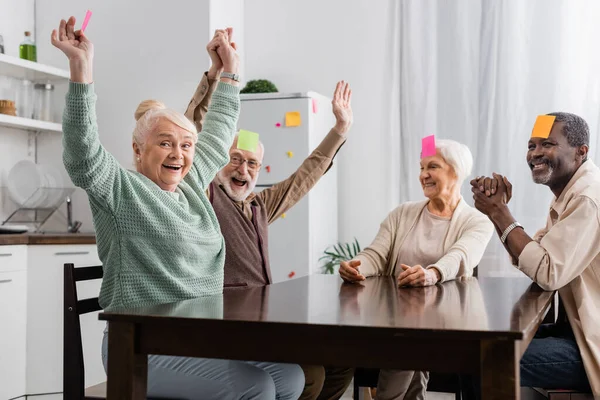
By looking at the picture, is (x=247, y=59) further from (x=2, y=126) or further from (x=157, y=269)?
(x=157, y=269)

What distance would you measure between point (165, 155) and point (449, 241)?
1223mm

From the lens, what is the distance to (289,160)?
15.9 ft

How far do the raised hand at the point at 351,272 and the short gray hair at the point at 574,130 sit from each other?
81cm

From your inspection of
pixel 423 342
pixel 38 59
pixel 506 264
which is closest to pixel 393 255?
pixel 423 342

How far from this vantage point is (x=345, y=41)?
5371 mm

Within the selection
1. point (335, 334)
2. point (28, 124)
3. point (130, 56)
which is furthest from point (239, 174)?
point (130, 56)

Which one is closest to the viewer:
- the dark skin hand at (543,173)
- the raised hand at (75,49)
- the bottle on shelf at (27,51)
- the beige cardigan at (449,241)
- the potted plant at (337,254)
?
the raised hand at (75,49)

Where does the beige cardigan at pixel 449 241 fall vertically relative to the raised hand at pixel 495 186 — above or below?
below

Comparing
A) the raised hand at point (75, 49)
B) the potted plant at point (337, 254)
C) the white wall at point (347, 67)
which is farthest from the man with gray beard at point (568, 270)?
the white wall at point (347, 67)

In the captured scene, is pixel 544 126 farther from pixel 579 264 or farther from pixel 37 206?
pixel 37 206

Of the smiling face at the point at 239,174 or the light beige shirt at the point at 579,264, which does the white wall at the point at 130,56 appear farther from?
the light beige shirt at the point at 579,264

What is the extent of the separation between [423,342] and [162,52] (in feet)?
12.7

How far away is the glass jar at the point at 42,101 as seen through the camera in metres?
4.72

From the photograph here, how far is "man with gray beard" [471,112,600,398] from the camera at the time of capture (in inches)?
83.2
